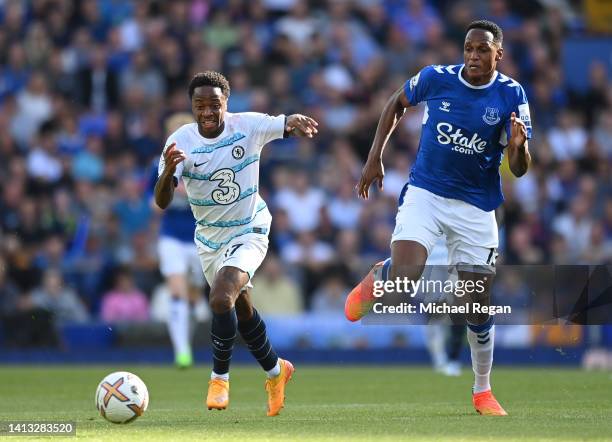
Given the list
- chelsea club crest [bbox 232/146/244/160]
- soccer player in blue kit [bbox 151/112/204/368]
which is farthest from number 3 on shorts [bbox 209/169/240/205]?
soccer player in blue kit [bbox 151/112/204/368]

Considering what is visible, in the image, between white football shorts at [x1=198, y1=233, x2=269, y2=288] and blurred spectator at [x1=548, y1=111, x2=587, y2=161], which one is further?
blurred spectator at [x1=548, y1=111, x2=587, y2=161]

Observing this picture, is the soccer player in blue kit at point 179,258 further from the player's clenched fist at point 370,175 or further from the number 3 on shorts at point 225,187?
the player's clenched fist at point 370,175

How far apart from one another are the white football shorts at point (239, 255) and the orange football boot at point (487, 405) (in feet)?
→ 6.27

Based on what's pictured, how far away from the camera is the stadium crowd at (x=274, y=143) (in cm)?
1880

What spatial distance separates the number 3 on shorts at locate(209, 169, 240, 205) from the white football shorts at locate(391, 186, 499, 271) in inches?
49.5

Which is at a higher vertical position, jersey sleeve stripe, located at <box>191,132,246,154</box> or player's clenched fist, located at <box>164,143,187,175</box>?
jersey sleeve stripe, located at <box>191,132,246,154</box>

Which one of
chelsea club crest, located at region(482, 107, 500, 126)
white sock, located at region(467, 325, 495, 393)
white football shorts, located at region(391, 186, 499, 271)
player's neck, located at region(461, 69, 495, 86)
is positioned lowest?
white sock, located at region(467, 325, 495, 393)

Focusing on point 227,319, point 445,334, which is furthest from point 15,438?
point 445,334

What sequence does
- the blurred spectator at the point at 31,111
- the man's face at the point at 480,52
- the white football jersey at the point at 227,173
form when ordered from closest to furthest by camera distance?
the man's face at the point at 480,52 < the white football jersey at the point at 227,173 < the blurred spectator at the point at 31,111

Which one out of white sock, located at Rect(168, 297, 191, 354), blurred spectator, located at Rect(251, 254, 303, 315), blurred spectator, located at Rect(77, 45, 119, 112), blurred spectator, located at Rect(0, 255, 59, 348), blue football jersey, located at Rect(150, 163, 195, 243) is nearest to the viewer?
blue football jersey, located at Rect(150, 163, 195, 243)

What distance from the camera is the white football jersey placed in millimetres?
10195

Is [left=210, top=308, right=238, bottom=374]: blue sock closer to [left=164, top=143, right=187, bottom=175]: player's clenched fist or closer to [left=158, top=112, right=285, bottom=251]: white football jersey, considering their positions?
[left=158, top=112, right=285, bottom=251]: white football jersey

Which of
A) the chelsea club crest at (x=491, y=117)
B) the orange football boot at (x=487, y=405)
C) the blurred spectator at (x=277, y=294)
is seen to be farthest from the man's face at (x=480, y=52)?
the blurred spectator at (x=277, y=294)

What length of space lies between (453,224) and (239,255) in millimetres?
1611
